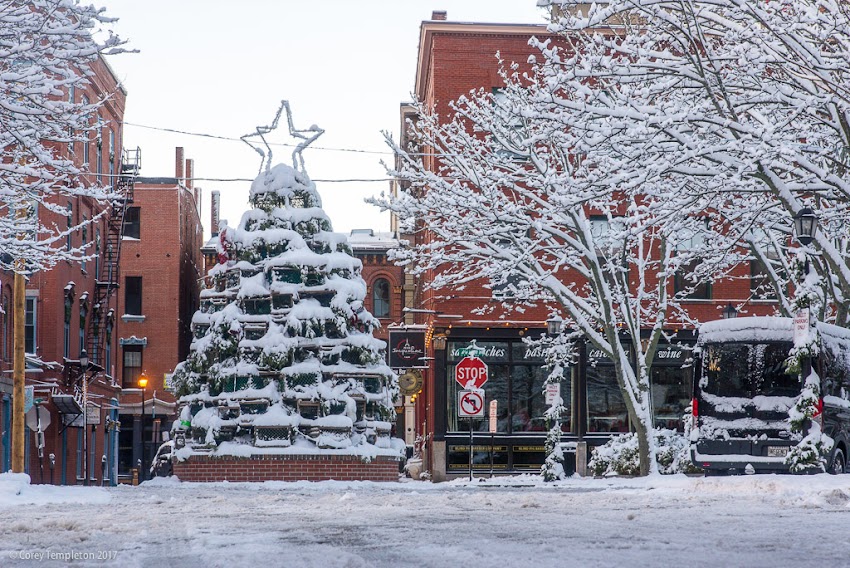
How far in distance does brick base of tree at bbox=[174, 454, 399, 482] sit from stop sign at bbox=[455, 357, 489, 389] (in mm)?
2802

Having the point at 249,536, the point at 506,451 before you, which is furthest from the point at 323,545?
the point at 506,451

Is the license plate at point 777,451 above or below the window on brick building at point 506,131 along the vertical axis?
below

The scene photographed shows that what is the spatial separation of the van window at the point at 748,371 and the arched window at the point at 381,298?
1797 inches

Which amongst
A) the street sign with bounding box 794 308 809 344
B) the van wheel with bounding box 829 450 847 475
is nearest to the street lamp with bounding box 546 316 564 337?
the van wheel with bounding box 829 450 847 475

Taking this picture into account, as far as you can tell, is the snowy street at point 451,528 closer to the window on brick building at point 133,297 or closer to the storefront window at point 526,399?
the storefront window at point 526,399

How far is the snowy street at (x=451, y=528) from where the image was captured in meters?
8.69

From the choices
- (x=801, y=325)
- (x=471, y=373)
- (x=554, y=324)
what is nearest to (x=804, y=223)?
(x=801, y=325)

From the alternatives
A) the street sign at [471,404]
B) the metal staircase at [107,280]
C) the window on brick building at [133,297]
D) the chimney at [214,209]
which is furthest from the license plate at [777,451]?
the chimney at [214,209]

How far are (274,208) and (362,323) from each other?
10.3 feet

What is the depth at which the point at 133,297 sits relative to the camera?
221ft

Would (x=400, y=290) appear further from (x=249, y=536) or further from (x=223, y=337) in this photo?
(x=249, y=536)

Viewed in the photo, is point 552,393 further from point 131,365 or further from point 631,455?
point 131,365

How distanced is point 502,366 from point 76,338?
15.8m

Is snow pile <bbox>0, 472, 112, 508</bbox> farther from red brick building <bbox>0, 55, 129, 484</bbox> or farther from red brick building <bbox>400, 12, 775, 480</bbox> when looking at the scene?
red brick building <bbox>400, 12, 775, 480</bbox>
